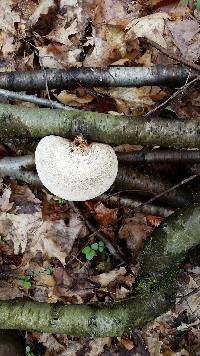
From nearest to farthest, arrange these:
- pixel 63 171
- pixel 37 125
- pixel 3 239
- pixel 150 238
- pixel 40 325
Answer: pixel 63 171
pixel 37 125
pixel 40 325
pixel 150 238
pixel 3 239

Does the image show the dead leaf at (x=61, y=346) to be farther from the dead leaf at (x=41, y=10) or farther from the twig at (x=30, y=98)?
the dead leaf at (x=41, y=10)

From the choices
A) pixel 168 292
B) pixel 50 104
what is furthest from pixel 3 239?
pixel 168 292

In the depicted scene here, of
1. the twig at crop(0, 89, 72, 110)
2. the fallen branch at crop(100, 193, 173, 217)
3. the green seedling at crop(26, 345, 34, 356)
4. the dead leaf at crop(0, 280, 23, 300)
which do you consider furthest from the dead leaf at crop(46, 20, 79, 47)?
the green seedling at crop(26, 345, 34, 356)

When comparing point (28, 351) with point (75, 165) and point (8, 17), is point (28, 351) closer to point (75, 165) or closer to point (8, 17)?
point (75, 165)

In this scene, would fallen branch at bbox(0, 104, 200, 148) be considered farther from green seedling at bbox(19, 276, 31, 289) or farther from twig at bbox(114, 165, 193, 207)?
green seedling at bbox(19, 276, 31, 289)

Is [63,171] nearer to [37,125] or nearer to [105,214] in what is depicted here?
[37,125]

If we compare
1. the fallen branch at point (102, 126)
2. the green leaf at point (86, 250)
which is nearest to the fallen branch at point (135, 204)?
the green leaf at point (86, 250)
